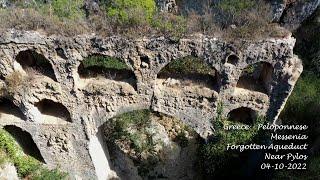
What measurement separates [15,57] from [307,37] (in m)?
17.5

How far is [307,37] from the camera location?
68.8 feet

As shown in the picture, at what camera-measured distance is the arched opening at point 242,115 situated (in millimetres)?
13516

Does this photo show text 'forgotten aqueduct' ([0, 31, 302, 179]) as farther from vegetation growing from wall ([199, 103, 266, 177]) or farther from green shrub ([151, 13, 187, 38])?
vegetation growing from wall ([199, 103, 266, 177])

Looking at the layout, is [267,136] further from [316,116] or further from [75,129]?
[75,129]

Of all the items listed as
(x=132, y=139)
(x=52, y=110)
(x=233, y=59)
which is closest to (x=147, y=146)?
(x=132, y=139)

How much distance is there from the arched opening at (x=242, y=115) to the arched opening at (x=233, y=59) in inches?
114

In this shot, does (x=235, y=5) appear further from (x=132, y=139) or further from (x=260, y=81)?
(x=132, y=139)

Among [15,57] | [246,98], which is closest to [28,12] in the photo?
[15,57]

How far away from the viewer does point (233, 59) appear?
11367 mm

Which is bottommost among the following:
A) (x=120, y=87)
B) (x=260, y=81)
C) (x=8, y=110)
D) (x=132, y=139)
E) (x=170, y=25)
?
(x=132, y=139)

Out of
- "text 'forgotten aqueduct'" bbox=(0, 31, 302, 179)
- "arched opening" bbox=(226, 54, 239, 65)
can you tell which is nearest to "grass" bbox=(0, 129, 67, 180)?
"text 'forgotten aqueduct'" bbox=(0, 31, 302, 179)

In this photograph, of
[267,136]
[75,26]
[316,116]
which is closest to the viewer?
[75,26]

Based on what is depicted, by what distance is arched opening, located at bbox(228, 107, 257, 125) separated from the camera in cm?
1352

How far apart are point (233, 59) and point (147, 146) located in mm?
7820
